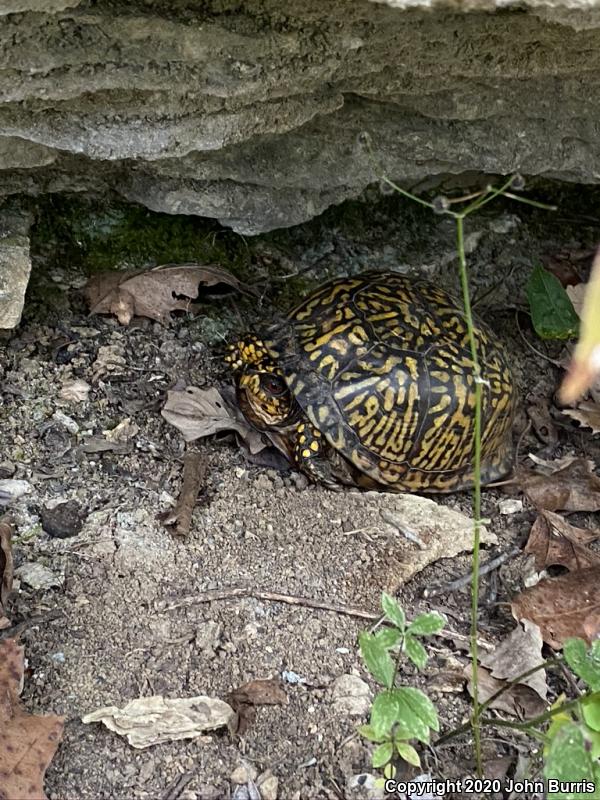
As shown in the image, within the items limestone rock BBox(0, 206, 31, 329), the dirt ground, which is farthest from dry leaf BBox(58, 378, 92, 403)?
limestone rock BBox(0, 206, 31, 329)

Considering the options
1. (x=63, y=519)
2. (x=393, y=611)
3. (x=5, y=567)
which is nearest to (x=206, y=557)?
(x=63, y=519)

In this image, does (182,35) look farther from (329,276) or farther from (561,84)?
(329,276)

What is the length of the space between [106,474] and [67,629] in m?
0.52

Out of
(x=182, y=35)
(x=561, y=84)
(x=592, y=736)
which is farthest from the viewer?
(x=561, y=84)

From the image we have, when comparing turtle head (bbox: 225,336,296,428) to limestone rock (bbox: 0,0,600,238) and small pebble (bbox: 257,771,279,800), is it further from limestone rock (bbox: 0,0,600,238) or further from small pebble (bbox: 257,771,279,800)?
small pebble (bbox: 257,771,279,800)

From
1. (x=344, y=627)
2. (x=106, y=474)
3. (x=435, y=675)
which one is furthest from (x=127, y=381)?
(x=435, y=675)

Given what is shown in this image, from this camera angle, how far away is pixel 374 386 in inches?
91.4

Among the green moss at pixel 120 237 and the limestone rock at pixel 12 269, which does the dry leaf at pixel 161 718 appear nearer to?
the limestone rock at pixel 12 269

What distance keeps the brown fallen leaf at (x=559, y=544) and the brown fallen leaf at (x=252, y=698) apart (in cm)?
89

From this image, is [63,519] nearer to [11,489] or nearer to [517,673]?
[11,489]

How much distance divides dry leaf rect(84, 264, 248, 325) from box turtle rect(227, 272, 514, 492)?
27 cm

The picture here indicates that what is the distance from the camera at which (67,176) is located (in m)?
2.19

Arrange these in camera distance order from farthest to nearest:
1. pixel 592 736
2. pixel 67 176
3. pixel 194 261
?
pixel 194 261 < pixel 67 176 < pixel 592 736

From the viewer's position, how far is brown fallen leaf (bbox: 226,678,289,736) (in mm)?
1561
